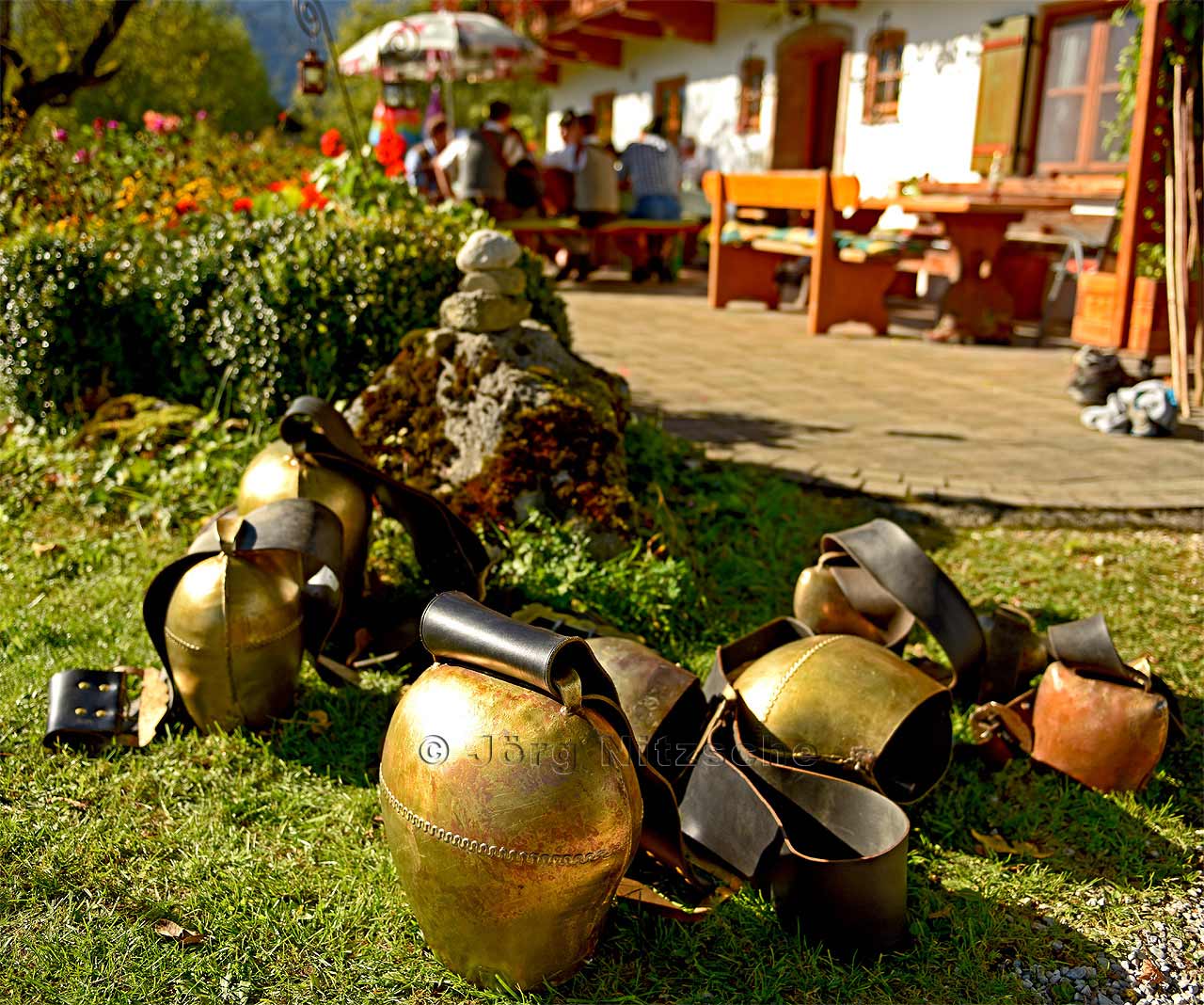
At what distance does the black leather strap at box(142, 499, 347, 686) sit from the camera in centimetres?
292

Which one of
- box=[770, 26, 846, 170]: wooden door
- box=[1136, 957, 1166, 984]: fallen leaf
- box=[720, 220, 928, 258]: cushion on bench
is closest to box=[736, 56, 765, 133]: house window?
box=[770, 26, 846, 170]: wooden door

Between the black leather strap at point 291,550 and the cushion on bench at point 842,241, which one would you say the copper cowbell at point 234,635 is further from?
the cushion on bench at point 842,241

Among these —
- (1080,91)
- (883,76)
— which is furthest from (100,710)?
(883,76)

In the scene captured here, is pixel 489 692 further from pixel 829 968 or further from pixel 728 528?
pixel 728 528

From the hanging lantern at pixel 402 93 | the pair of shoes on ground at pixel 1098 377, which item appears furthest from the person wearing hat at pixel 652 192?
the pair of shoes on ground at pixel 1098 377

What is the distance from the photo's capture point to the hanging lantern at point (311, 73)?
7.20 metres

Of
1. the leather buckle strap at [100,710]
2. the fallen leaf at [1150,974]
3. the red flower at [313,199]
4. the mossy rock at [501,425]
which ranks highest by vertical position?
the red flower at [313,199]

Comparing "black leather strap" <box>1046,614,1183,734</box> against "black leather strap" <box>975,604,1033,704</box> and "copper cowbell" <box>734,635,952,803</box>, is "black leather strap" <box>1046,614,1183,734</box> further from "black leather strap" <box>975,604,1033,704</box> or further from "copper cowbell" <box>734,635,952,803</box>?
"copper cowbell" <box>734,635,952,803</box>

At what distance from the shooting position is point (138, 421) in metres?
4.98

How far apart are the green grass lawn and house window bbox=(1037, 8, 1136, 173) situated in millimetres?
8711

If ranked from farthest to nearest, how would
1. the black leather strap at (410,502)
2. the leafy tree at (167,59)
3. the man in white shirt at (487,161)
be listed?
the leafy tree at (167,59), the man in white shirt at (487,161), the black leather strap at (410,502)

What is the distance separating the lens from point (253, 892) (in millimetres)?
2369

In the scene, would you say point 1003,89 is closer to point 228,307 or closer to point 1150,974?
point 228,307

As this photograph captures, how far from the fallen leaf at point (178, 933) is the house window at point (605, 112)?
2149 centimetres
